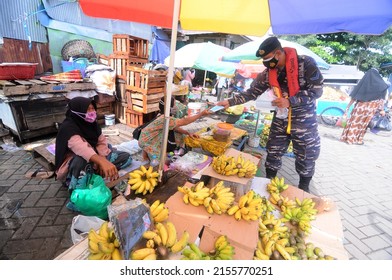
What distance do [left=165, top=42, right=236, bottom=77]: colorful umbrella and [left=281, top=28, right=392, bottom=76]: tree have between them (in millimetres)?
14394

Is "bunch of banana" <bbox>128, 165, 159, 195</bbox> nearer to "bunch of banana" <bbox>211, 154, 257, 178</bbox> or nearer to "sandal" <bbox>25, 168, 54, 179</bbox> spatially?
"bunch of banana" <bbox>211, 154, 257, 178</bbox>

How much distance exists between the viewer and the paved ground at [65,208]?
269 cm

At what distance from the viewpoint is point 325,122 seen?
10.4 meters

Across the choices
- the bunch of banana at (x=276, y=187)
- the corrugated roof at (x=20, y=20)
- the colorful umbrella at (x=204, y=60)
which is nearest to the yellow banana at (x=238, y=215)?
the bunch of banana at (x=276, y=187)

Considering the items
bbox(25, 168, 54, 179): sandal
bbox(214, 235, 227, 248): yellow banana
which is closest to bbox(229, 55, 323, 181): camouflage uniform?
bbox(214, 235, 227, 248): yellow banana

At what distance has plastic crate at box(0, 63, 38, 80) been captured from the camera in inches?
184

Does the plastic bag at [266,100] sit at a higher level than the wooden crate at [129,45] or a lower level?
lower

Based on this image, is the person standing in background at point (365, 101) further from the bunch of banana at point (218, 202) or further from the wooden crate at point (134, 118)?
the bunch of banana at point (218, 202)

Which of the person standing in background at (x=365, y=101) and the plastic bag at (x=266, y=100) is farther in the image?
the person standing in background at (x=365, y=101)

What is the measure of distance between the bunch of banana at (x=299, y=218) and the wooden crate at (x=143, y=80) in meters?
5.26

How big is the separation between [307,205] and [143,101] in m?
5.38

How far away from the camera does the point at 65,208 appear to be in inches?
129

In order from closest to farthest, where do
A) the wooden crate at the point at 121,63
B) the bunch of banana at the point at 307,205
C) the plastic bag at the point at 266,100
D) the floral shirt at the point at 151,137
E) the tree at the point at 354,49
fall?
1. the bunch of banana at the point at 307,205
2. the plastic bag at the point at 266,100
3. the floral shirt at the point at 151,137
4. the wooden crate at the point at 121,63
5. the tree at the point at 354,49

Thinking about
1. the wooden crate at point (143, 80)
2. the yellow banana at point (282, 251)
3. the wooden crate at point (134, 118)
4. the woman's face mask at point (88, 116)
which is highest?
the wooden crate at point (143, 80)
